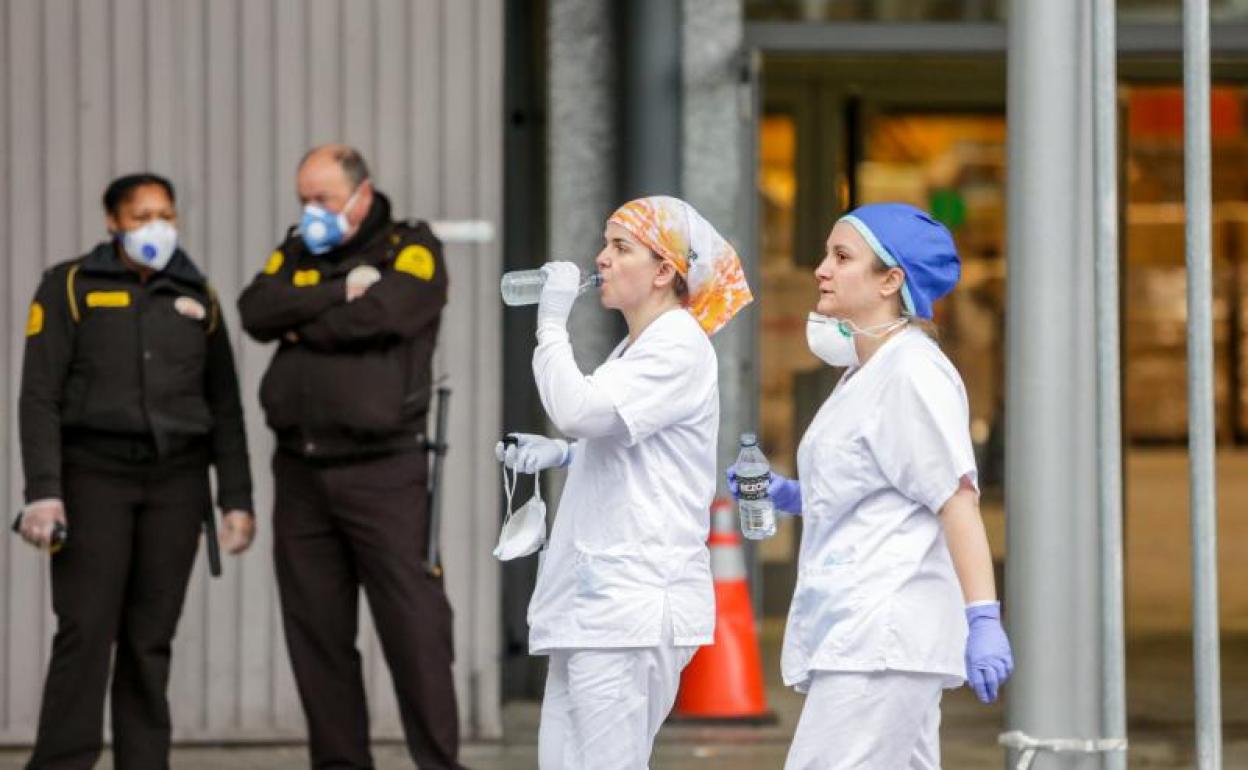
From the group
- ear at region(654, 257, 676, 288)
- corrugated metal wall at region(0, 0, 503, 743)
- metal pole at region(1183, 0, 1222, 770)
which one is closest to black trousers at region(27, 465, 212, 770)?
corrugated metal wall at region(0, 0, 503, 743)

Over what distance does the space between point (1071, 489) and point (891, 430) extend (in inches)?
25.5

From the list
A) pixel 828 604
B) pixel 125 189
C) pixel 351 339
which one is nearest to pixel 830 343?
pixel 828 604

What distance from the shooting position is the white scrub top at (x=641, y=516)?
5004 mm

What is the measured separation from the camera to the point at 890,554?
4.58 meters

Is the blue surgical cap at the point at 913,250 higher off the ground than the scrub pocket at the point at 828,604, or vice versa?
the blue surgical cap at the point at 913,250

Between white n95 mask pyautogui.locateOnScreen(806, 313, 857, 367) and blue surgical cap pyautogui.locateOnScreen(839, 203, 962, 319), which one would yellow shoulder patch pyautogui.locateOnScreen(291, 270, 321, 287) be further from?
blue surgical cap pyautogui.locateOnScreen(839, 203, 962, 319)

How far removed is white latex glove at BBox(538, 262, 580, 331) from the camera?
201 inches

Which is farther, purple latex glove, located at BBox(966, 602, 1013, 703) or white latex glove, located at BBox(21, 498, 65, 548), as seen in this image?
white latex glove, located at BBox(21, 498, 65, 548)

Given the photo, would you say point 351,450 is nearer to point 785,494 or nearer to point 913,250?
point 785,494

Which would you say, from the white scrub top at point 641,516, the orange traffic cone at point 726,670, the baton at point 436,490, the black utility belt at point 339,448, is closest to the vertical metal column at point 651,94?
the orange traffic cone at point 726,670

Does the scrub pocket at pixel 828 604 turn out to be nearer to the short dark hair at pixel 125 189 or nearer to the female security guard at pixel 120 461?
the female security guard at pixel 120 461

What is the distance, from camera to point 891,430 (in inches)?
180

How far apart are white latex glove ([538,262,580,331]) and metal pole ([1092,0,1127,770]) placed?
1095mm

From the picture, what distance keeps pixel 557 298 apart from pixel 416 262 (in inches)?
73.4
